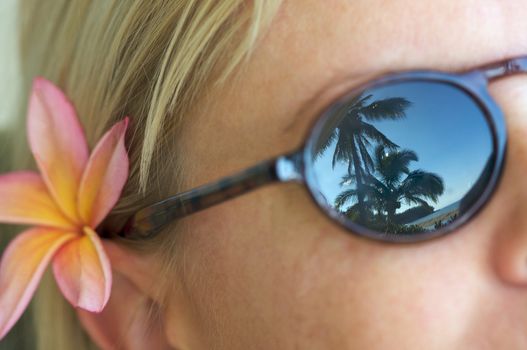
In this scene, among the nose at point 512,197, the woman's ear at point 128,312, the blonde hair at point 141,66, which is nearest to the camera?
the nose at point 512,197

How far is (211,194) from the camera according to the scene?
1151mm

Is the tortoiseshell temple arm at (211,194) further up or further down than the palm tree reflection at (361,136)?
further down

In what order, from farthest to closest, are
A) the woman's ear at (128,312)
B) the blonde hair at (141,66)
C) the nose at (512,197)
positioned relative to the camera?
the woman's ear at (128,312), the blonde hair at (141,66), the nose at (512,197)

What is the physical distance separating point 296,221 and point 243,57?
292 mm

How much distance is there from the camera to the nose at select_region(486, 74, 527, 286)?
1.00 meters

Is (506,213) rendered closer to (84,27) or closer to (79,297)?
(79,297)

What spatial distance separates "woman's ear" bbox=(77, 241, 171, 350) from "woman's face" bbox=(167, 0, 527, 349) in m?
0.18

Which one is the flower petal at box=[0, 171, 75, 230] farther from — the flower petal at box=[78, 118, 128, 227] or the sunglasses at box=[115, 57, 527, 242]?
the sunglasses at box=[115, 57, 527, 242]

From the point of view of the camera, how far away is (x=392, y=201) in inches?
41.7

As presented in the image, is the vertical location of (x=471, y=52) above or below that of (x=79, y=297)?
above

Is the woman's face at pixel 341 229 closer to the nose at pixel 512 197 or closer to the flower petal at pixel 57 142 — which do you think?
the nose at pixel 512 197

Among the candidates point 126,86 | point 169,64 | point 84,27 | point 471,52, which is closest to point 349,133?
point 471,52

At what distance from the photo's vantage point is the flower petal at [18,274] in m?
1.24

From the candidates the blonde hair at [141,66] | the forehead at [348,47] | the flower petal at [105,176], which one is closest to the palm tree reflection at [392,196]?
the forehead at [348,47]
